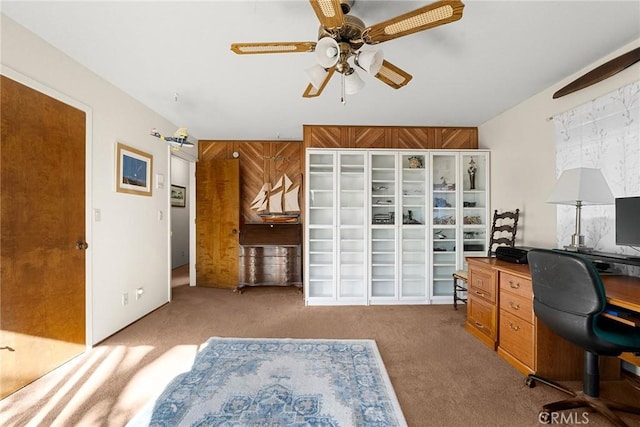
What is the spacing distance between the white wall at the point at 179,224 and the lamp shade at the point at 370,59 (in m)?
5.07

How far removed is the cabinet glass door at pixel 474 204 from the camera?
371cm

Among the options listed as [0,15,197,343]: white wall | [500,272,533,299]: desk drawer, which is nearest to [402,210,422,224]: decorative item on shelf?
[500,272,533,299]: desk drawer

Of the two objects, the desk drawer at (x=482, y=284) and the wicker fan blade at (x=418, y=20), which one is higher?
the wicker fan blade at (x=418, y=20)

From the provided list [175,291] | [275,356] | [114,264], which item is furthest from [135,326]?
[275,356]

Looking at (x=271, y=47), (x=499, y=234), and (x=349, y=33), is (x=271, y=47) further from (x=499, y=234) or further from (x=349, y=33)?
(x=499, y=234)

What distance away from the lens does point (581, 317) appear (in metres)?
1.48

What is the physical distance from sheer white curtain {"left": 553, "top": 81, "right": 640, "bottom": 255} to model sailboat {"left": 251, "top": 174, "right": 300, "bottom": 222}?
10.6 feet

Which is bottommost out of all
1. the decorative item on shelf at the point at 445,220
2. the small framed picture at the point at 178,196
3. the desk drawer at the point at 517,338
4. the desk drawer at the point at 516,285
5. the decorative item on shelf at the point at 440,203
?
the desk drawer at the point at 517,338

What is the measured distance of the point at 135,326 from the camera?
2.90 m

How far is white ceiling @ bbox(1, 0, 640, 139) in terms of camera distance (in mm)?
1693

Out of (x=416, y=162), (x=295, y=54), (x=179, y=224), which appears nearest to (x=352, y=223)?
(x=416, y=162)

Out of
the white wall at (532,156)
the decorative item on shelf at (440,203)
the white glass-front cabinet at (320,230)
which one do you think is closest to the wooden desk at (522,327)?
the white wall at (532,156)

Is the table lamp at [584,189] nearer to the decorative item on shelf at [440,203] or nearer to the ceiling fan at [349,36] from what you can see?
the ceiling fan at [349,36]

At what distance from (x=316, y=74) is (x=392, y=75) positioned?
1.66 feet
